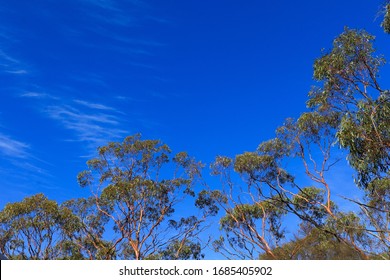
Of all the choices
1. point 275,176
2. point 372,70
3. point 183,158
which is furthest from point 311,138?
point 183,158

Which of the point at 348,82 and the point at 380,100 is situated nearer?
the point at 380,100

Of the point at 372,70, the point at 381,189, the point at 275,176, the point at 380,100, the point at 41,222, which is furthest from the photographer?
the point at 41,222

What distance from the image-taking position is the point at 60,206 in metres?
22.4

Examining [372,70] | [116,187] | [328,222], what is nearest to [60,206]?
[116,187]

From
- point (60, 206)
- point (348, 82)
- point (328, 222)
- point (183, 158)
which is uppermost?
point (183, 158)

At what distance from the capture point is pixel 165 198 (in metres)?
22.6

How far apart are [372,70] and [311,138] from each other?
4.21 m

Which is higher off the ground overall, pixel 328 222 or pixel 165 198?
pixel 165 198

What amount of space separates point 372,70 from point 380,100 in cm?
147

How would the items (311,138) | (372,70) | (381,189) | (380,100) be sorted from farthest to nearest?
(381,189) < (311,138) < (372,70) < (380,100)

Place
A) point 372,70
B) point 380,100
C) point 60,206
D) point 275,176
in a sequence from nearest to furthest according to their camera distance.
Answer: point 380,100 → point 372,70 → point 275,176 → point 60,206

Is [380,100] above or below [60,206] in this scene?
below
